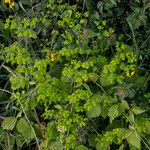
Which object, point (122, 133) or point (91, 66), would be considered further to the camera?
point (91, 66)

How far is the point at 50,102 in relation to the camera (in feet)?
6.50

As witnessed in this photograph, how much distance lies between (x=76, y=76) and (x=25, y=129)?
1.35ft

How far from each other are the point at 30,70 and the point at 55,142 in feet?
1.32

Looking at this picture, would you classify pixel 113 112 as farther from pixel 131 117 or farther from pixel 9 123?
pixel 9 123

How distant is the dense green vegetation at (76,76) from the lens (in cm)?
197

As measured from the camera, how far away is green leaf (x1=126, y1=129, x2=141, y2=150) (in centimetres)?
193

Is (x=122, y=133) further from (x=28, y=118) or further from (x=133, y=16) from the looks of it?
(x=133, y=16)

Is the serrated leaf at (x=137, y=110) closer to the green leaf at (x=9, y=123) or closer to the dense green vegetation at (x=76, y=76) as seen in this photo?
the dense green vegetation at (x=76, y=76)

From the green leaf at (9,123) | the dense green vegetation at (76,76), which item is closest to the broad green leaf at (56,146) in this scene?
the dense green vegetation at (76,76)

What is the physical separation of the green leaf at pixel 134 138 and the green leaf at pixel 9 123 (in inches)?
24.2

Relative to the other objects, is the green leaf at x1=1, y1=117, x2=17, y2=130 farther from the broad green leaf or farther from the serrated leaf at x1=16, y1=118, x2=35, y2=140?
the broad green leaf

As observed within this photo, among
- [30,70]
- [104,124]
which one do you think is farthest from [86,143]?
[30,70]

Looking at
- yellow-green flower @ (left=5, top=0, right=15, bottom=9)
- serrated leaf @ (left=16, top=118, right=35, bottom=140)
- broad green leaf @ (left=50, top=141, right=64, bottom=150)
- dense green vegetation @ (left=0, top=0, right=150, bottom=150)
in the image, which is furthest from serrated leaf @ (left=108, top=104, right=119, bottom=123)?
yellow-green flower @ (left=5, top=0, right=15, bottom=9)

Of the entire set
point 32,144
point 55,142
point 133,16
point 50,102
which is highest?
point 133,16
